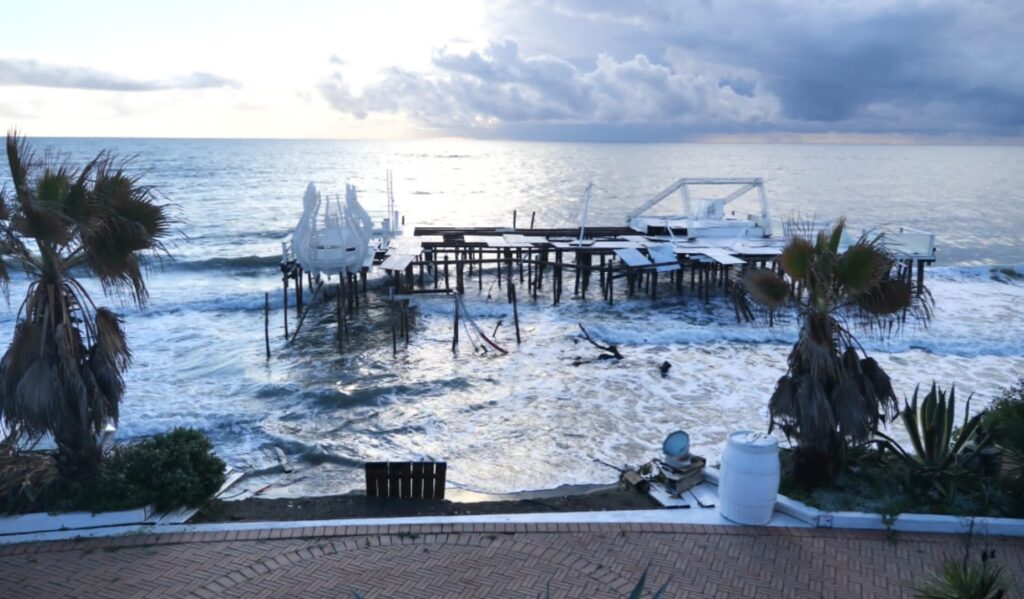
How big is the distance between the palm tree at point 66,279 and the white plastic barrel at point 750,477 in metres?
6.81

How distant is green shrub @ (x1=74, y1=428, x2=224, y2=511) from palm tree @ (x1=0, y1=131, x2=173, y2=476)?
0.33 meters

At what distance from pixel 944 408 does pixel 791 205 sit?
70.2 m

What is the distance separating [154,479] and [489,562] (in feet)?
12.8

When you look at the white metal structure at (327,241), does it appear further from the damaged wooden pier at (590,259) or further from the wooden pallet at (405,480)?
the wooden pallet at (405,480)

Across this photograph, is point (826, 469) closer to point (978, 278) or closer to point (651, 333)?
point (651, 333)

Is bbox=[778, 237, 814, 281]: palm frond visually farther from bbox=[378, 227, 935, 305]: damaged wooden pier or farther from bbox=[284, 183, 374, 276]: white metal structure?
bbox=[284, 183, 374, 276]: white metal structure

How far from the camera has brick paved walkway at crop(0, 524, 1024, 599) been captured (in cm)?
725

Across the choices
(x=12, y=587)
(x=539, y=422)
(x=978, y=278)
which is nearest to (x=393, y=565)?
(x=12, y=587)

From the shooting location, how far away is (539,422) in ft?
49.2

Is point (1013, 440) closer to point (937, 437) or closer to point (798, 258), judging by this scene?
point (937, 437)

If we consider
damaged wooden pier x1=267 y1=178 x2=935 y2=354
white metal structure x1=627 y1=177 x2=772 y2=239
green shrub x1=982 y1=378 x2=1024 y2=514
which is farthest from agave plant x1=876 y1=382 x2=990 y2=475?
white metal structure x1=627 y1=177 x2=772 y2=239

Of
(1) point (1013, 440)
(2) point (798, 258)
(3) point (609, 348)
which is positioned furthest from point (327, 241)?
(1) point (1013, 440)

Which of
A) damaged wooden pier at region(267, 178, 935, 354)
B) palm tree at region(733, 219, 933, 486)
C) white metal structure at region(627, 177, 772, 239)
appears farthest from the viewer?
white metal structure at region(627, 177, 772, 239)

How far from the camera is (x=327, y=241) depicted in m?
22.9
